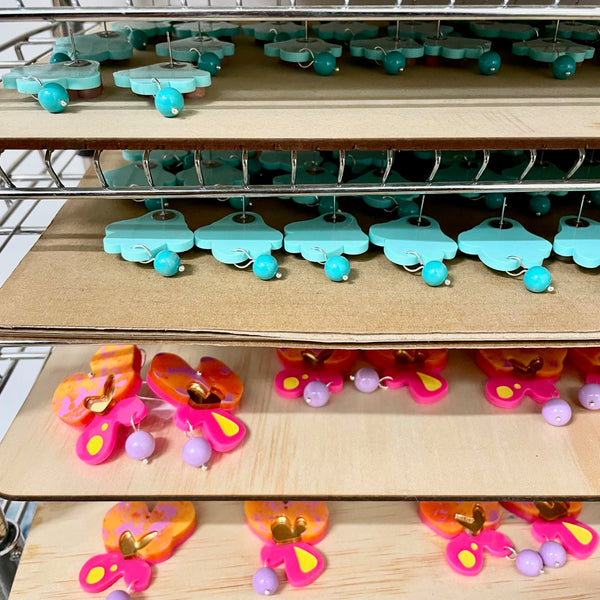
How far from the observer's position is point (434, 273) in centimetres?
78

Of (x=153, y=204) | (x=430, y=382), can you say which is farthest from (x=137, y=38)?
(x=430, y=382)

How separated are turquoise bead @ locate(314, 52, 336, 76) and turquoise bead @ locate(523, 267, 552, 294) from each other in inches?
15.7

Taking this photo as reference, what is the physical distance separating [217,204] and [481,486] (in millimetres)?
571

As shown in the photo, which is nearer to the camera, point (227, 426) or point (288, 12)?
point (288, 12)

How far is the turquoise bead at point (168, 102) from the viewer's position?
69cm

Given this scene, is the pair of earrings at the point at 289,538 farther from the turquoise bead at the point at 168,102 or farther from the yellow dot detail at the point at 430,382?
the turquoise bead at the point at 168,102

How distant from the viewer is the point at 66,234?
2.94 feet

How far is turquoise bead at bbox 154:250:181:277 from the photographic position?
79 cm

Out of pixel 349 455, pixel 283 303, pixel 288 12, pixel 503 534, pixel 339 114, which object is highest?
pixel 288 12

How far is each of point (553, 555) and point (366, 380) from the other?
1.30 feet

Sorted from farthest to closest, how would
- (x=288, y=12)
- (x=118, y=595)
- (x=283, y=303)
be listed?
(x=118, y=595)
(x=283, y=303)
(x=288, y=12)

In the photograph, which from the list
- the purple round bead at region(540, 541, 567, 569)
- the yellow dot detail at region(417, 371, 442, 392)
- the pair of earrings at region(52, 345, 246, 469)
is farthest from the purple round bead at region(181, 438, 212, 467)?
the purple round bead at region(540, 541, 567, 569)

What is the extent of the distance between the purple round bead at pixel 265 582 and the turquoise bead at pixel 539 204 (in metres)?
0.68

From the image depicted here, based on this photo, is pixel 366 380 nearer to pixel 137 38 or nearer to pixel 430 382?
pixel 430 382
